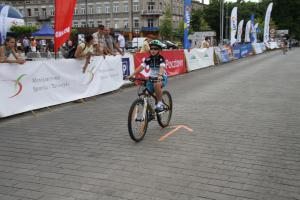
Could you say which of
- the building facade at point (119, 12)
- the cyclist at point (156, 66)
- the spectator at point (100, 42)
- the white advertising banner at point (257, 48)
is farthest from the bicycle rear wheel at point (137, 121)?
the building facade at point (119, 12)

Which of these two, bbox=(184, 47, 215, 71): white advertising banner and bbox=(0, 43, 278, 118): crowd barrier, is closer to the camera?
bbox=(0, 43, 278, 118): crowd barrier

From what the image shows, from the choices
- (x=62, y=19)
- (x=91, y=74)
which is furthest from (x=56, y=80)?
(x=62, y=19)

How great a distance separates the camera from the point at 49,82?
32.1 feet

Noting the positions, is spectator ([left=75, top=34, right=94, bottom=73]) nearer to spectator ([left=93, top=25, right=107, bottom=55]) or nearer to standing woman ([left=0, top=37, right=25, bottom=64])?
spectator ([left=93, top=25, right=107, bottom=55])

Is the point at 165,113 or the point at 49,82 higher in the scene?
the point at 49,82

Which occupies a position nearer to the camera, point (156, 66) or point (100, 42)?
point (156, 66)

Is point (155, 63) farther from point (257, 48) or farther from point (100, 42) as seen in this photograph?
point (257, 48)

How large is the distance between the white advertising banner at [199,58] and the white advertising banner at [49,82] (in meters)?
9.26

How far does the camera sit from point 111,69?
1279 centimetres

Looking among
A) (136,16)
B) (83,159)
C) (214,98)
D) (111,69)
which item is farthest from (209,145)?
(136,16)

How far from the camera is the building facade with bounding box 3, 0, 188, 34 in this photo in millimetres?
90125

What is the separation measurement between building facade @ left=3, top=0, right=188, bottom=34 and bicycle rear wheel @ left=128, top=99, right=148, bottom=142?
81122 millimetres

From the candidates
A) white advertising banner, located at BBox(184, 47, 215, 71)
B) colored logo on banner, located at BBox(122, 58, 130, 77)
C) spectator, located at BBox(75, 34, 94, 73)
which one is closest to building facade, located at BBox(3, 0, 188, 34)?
white advertising banner, located at BBox(184, 47, 215, 71)

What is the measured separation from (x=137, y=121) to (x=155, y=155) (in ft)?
3.10
